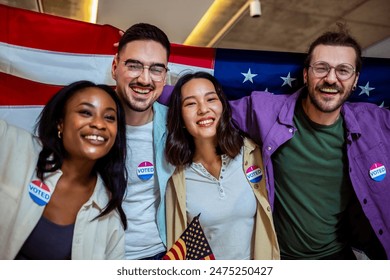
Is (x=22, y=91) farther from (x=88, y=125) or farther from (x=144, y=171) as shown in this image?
(x=144, y=171)

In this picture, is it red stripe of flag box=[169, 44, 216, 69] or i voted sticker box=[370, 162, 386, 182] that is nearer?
i voted sticker box=[370, 162, 386, 182]

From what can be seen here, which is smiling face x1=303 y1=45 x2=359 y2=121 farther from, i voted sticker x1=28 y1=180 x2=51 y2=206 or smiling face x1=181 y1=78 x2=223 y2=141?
i voted sticker x1=28 y1=180 x2=51 y2=206

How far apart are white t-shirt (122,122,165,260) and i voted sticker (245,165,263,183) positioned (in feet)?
1.21

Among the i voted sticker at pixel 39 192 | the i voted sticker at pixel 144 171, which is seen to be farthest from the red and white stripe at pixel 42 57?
the i voted sticker at pixel 144 171

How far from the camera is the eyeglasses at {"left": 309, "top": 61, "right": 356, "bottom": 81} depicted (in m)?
1.25

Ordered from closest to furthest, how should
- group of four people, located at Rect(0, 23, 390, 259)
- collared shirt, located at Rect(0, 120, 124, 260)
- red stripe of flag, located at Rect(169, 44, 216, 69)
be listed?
collared shirt, located at Rect(0, 120, 124, 260) < group of four people, located at Rect(0, 23, 390, 259) < red stripe of flag, located at Rect(169, 44, 216, 69)

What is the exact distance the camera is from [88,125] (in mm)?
1106

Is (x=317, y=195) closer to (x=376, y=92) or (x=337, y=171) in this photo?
(x=337, y=171)

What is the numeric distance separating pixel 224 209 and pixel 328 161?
453mm

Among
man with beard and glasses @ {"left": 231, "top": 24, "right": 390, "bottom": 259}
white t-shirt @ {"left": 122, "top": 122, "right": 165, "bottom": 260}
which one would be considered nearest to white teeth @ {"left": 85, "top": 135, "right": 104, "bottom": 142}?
white t-shirt @ {"left": 122, "top": 122, "right": 165, "bottom": 260}

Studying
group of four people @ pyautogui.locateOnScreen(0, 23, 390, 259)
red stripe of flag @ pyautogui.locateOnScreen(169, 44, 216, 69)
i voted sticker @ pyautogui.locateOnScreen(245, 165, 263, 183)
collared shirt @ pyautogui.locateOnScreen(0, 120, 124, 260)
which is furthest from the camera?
red stripe of flag @ pyautogui.locateOnScreen(169, 44, 216, 69)

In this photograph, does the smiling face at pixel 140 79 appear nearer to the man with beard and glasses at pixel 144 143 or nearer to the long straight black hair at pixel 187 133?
the man with beard and glasses at pixel 144 143

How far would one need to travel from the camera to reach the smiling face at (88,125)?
3.64 feet
